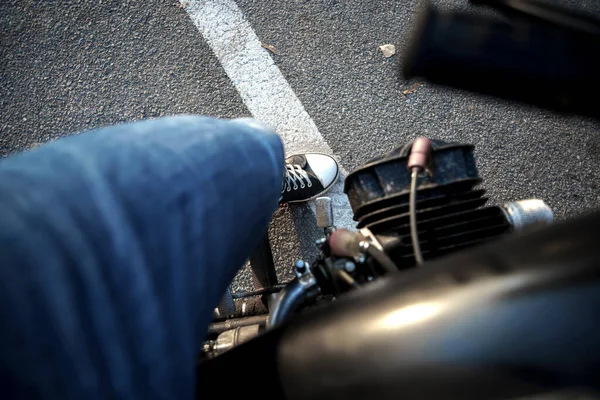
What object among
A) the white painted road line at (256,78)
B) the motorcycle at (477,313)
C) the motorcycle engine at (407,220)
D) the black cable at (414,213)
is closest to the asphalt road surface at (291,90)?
the white painted road line at (256,78)

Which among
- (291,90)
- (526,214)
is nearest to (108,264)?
(526,214)

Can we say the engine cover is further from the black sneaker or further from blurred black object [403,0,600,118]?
the black sneaker

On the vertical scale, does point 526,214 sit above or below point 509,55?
below

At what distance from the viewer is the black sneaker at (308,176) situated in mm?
1523

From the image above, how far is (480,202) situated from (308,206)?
30.9 inches

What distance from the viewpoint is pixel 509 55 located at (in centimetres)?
48

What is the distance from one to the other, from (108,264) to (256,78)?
4.11 feet

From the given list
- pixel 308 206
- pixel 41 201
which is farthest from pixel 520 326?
pixel 308 206

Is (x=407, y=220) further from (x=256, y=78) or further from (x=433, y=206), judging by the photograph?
(x=256, y=78)

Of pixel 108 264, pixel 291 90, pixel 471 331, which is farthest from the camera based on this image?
pixel 291 90

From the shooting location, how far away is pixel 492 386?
17.5 inches

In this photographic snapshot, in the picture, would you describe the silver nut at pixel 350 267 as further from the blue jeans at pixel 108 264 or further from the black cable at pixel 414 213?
the blue jeans at pixel 108 264

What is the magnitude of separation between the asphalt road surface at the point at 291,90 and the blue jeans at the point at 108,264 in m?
0.89

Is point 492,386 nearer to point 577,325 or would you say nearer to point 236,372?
point 577,325
